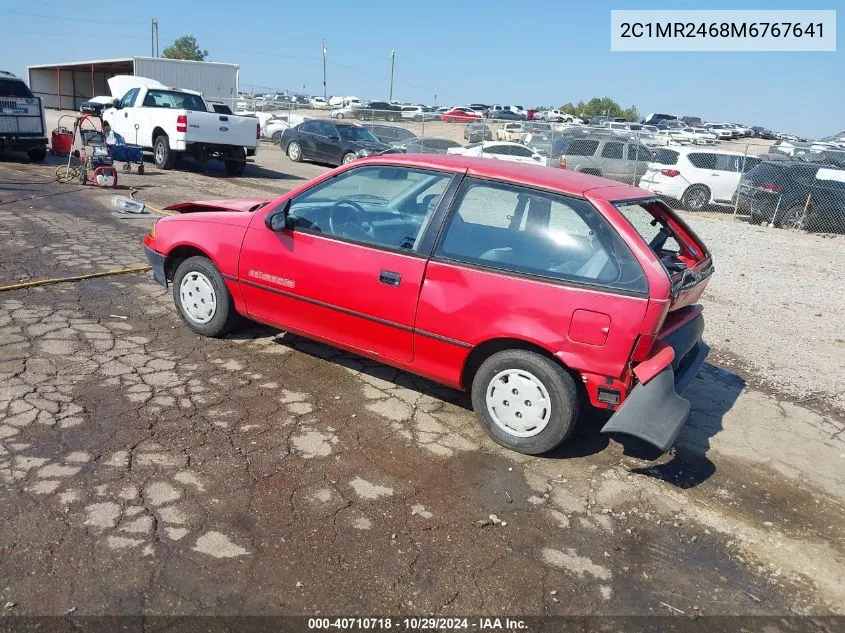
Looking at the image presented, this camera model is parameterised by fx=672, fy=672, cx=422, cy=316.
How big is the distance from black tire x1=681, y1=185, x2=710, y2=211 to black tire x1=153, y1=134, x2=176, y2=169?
12.3m

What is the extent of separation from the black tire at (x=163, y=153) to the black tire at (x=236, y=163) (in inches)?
49.5

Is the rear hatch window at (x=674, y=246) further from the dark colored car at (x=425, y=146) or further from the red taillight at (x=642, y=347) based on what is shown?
the dark colored car at (x=425, y=146)

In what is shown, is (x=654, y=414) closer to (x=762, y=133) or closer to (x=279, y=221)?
(x=279, y=221)

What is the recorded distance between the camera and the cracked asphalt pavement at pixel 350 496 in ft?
9.32

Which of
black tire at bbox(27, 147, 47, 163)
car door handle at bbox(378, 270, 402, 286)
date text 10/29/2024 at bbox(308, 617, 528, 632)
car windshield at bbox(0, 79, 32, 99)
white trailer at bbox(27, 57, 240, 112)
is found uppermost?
white trailer at bbox(27, 57, 240, 112)

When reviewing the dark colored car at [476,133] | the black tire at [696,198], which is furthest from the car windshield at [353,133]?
the dark colored car at [476,133]

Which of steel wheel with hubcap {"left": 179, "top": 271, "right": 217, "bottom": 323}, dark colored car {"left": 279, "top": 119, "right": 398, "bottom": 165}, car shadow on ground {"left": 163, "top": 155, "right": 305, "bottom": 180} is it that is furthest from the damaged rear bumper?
dark colored car {"left": 279, "top": 119, "right": 398, "bottom": 165}

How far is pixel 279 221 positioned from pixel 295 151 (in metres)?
17.7

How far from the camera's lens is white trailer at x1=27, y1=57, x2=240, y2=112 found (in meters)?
26.2

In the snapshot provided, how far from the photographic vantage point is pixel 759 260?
10.7 meters

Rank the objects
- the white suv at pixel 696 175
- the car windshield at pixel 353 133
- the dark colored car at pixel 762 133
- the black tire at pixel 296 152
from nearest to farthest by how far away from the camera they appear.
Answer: the white suv at pixel 696 175 → the car windshield at pixel 353 133 → the black tire at pixel 296 152 → the dark colored car at pixel 762 133

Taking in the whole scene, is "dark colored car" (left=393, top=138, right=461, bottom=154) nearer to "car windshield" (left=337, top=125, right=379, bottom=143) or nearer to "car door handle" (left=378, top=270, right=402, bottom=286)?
"car windshield" (left=337, top=125, right=379, bottom=143)

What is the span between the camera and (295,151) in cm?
2141

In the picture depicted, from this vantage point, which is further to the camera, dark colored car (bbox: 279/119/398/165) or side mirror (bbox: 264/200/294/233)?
dark colored car (bbox: 279/119/398/165)
